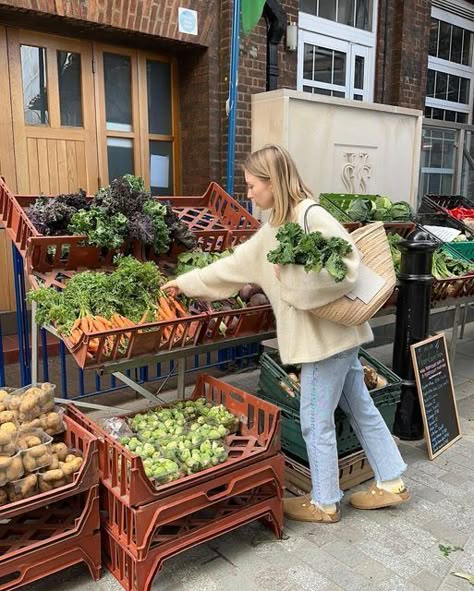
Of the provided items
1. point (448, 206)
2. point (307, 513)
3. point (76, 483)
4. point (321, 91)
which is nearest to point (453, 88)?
point (321, 91)

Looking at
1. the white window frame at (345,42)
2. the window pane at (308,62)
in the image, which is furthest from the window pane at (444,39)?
the window pane at (308,62)

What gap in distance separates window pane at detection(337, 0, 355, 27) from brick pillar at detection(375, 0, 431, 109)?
0.49 metres

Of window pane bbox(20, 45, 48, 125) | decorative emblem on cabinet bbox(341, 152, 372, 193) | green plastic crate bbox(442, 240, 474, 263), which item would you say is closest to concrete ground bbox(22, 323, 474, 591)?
green plastic crate bbox(442, 240, 474, 263)

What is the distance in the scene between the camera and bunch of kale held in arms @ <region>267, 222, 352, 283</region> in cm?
257

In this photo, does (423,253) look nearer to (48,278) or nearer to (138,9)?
(48,278)

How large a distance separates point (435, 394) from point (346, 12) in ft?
21.3

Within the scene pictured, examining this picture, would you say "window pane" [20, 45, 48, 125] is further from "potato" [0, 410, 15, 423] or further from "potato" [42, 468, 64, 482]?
"potato" [42, 468, 64, 482]

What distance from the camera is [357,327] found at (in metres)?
2.97

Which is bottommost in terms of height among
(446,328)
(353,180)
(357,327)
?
(446,328)

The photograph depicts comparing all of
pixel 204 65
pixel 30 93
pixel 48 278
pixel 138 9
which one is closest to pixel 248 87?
pixel 204 65

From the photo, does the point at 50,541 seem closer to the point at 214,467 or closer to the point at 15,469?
the point at 15,469

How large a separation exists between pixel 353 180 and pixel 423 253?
3.17 m

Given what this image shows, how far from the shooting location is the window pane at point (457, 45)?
1034 centimetres

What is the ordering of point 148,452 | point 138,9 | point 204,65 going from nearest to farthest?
1. point 148,452
2. point 138,9
3. point 204,65
